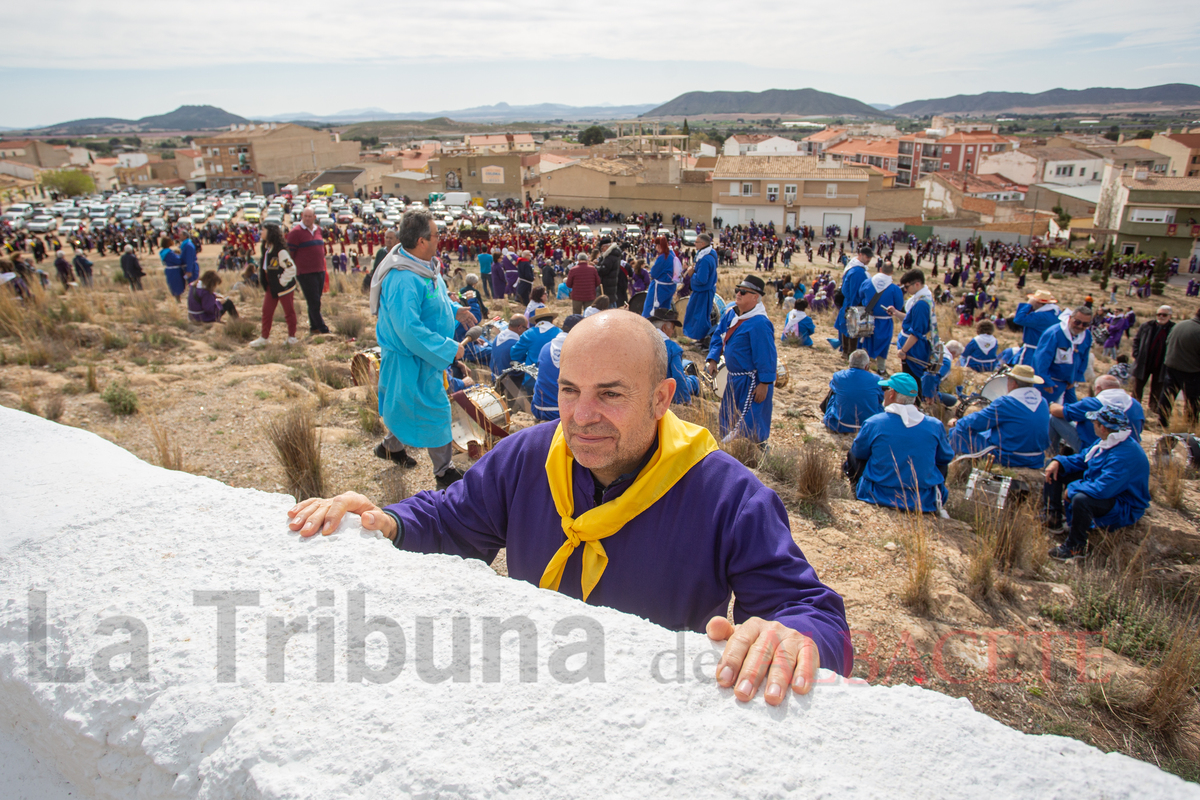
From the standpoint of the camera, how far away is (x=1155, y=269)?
3089cm

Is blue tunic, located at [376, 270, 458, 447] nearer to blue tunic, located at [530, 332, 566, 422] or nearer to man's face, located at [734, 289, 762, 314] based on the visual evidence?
blue tunic, located at [530, 332, 566, 422]

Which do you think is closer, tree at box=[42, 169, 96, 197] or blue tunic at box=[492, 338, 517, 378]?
blue tunic at box=[492, 338, 517, 378]

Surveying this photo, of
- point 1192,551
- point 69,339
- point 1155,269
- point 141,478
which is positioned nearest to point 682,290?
point 1192,551

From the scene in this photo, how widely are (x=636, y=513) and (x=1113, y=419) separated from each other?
4578 mm

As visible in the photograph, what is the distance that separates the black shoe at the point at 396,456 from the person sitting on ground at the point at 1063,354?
708 centimetres

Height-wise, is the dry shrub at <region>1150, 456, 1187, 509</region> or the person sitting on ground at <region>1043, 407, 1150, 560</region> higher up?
the person sitting on ground at <region>1043, 407, 1150, 560</region>

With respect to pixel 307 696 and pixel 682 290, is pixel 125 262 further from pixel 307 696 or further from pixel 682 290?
pixel 307 696

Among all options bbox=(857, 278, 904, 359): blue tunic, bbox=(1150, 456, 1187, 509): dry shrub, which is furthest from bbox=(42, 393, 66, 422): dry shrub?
bbox=(1150, 456, 1187, 509): dry shrub

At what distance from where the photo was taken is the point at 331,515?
1575 millimetres

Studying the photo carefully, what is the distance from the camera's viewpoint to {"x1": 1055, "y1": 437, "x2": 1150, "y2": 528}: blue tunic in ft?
14.9

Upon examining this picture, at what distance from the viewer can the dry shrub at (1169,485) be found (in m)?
5.44

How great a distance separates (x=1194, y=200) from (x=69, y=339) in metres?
52.1

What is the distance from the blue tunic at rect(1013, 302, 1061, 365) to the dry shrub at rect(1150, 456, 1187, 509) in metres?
2.28

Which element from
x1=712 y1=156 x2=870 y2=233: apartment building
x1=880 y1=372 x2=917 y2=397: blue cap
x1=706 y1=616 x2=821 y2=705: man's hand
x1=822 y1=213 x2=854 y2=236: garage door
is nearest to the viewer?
x1=706 y1=616 x2=821 y2=705: man's hand
